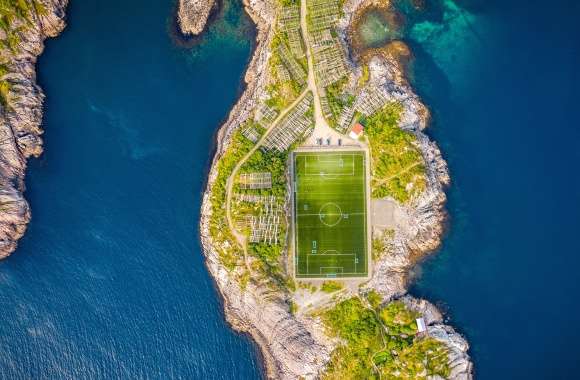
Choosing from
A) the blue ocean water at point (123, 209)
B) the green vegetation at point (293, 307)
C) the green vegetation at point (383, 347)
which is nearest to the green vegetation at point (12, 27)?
the blue ocean water at point (123, 209)

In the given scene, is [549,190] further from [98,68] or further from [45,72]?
[45,72]

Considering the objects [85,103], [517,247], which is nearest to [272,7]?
[85,103]

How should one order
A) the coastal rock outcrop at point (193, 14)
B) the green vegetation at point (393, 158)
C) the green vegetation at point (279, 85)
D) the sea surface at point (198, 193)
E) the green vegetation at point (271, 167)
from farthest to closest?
the coastal rock outcrop at point (193, 14), the sea surface at point (198, 193), the green vegetation at point (279, 85), the green vegetation at point (271, 167), the green vegetation at point (393, 158)

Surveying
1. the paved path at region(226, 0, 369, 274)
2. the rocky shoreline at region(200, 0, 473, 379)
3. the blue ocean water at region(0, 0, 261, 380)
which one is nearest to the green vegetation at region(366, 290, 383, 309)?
the rocky shoreline at region(200, 0, 473, 379)

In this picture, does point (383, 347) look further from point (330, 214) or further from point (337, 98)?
point (337, 98)

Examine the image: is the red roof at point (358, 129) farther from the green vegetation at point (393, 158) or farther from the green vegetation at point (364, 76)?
the green vegetation at point (364, 76)

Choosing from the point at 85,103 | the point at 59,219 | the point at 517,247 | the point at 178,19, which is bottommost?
the point at 517,247
